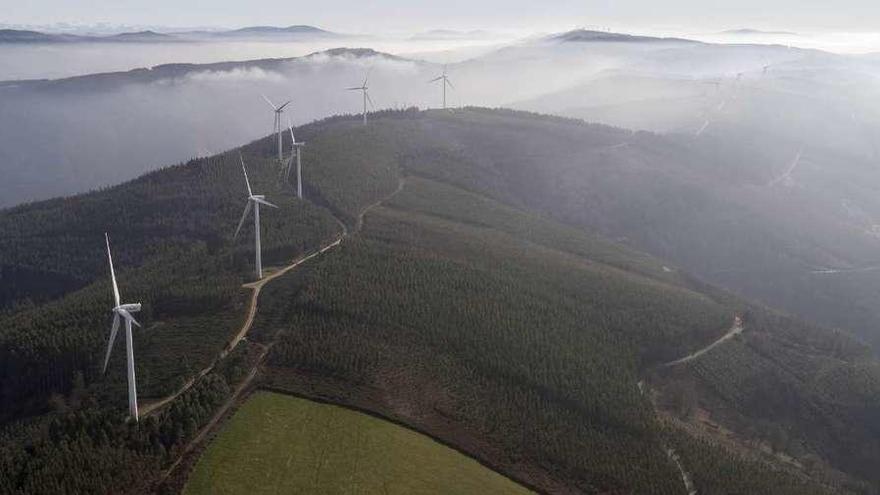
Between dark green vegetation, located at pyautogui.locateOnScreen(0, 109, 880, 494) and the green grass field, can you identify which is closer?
the green grass field

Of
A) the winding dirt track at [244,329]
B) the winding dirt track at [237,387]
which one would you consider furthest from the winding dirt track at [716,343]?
the winding dirt track at [237,387]

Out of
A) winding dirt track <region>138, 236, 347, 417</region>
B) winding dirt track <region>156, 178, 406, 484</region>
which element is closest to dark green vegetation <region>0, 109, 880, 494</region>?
winding dirt track <region>156, 178, 406, 484</region>

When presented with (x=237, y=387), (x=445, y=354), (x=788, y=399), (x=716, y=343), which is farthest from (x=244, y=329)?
(x=788, y=399)

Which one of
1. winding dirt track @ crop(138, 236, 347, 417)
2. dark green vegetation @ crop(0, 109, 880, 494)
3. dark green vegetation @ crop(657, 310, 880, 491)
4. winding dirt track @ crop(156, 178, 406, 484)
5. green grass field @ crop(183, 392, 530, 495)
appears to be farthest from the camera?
dark green vegetation @ crop(657, 310, 880, 491)

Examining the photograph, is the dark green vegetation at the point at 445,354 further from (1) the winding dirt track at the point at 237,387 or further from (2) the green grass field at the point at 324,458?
(2) the green grass field at the point at 324,458

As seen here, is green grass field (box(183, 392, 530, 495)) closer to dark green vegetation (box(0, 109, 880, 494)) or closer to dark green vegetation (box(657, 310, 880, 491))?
dark green vegetation (box(0, 109, 880, 494))

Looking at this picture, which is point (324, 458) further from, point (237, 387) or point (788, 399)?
point (788, 399)

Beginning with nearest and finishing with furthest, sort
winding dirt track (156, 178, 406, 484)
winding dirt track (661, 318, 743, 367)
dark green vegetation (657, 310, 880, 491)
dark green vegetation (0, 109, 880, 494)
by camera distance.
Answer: winding dirt track (156, 178, 406, 484), dark green vegetation (0, 109, 880, 494), dark green vegetation (657, 310, 880, 491), winding dirt track (661, 318, 743, 367)
